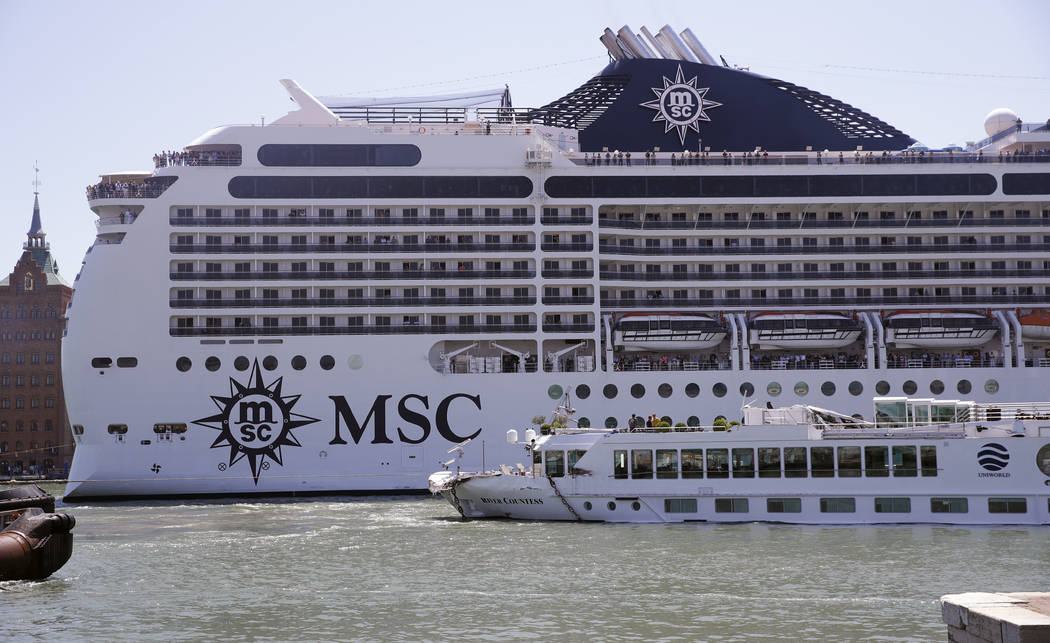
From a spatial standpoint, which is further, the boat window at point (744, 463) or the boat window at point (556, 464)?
the boat window at point (556, 464)

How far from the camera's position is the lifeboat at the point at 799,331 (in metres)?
44.6

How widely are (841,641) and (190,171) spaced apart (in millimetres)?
33186

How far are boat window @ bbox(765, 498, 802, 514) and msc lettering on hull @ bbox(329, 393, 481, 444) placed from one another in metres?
12.4

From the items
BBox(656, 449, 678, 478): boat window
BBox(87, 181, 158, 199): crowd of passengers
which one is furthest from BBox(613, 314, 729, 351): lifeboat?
BBox(87, 181, 158, 199): crowd of passengers

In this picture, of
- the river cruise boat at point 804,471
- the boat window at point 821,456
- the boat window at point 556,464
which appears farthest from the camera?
the boat window at point 556,464

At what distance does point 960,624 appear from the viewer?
1190 cm

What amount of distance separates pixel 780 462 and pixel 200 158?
83.0ft

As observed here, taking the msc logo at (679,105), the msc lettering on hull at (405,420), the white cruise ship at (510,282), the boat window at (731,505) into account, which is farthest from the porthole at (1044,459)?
the msc logo at (679,105)

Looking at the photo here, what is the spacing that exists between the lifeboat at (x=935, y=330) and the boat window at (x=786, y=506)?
13.9m

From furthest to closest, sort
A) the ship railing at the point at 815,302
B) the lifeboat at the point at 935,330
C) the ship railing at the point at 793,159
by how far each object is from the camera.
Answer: the ship railing at the point at 793,159 < the ship railing at the point at 815,302 < the lifeboat at the point at 935,330

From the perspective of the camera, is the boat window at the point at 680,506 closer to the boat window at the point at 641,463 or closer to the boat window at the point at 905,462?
the boat window at the point at 641,463

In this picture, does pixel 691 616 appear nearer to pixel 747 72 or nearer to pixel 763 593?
pixel 763 593

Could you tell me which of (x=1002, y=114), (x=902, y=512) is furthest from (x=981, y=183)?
(x=902, y=512)

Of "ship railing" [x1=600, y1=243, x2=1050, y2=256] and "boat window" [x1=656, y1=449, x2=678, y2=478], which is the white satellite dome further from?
"boat window" [x1=656, y1=449, x2=678, y2=478]
